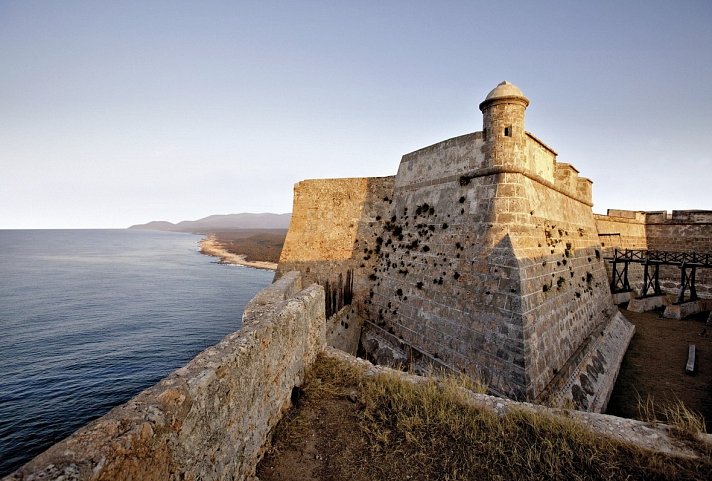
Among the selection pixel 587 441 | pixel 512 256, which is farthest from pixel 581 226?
pixel 587 441

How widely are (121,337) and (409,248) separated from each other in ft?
75.1

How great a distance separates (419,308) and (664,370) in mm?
8937

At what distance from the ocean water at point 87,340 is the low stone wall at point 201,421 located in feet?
45.8

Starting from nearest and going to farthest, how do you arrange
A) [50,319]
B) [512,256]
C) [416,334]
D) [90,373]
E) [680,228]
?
1. [512,256]
2. [416,334]
3. [90,373]
4. [680,228]
5. [50,319]

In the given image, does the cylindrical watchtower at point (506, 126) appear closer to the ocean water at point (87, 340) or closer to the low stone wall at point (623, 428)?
the low stone wall at point (623, 428)

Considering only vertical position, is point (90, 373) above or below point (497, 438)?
below

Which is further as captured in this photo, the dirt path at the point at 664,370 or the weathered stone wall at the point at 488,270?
the dirt path at the point at 664,370

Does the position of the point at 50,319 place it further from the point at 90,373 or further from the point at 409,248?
the point at 409,248

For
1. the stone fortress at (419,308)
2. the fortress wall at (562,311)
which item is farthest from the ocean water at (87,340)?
the fortress wall at (562,311)

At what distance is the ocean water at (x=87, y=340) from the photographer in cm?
1395

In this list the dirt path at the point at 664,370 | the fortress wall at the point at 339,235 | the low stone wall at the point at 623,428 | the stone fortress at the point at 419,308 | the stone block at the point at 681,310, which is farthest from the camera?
the stone block at the point at 681,310

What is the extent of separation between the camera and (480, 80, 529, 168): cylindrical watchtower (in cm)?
944

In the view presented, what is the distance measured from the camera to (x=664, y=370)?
35.9 ft

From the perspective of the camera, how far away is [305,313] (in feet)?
19.2
